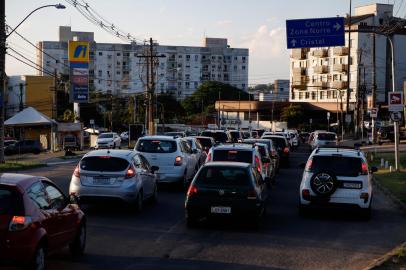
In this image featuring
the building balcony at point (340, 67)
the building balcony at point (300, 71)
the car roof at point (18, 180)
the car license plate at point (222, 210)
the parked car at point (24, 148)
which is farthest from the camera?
the building balcony at point (300, 71)

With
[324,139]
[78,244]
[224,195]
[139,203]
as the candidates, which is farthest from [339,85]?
[78,244]

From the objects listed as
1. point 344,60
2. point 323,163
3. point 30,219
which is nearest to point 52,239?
point 30,219

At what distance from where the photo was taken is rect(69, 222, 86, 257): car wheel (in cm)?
1113

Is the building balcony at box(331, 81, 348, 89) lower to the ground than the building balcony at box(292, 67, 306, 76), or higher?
lower

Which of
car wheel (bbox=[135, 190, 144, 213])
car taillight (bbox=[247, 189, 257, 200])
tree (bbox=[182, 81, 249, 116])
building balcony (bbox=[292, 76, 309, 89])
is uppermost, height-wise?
building balcony (bbox=[292, 76, 309, 89])

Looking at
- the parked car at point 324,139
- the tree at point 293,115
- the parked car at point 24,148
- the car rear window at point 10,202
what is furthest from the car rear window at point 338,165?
the tree at point 293,115

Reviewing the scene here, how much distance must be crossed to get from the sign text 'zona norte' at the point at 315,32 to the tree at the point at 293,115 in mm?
73038

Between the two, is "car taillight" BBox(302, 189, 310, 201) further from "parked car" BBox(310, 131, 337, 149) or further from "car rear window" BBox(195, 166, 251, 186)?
"parked car" BBox(310, 131, 337, 149)

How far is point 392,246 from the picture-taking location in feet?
43.8

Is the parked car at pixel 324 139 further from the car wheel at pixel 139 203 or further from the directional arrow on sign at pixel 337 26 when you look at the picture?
the car wheel at pixel 139 203

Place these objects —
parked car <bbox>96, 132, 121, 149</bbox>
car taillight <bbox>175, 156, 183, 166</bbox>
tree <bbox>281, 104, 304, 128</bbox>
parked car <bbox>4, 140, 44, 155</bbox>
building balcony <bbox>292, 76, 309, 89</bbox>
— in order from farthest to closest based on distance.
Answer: building balcony <bbox>292, 76, 309, 89</bbox> → tree <bbox>281, 104, 304, 128</bbox> → parked car <bbox>4, 140, 44, 155</bbox> → parked car <bbox>96, 132, 121, 149</bbox> → car taillight <bbox>175, 156, 183, 166</bbox>

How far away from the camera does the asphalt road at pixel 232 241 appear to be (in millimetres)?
11250

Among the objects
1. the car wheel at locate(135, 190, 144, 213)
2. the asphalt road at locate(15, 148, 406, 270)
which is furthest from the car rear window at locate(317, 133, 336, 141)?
the car wheel at locate(135, 190, 144, 213)

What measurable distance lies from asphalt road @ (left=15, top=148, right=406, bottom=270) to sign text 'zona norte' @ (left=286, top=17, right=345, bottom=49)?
14247mm
